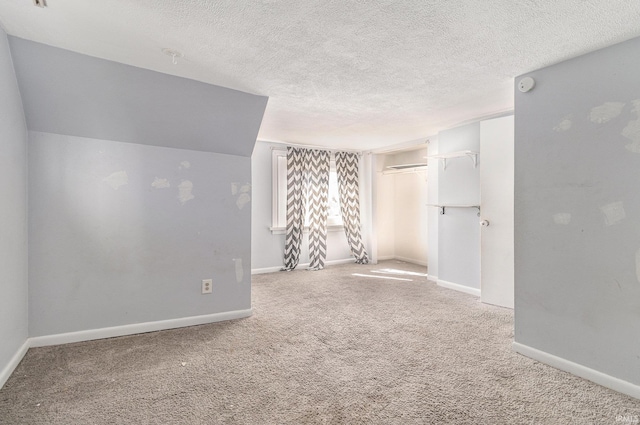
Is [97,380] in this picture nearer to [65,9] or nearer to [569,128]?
[65,9]

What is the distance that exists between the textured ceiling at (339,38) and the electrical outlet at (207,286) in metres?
1.75

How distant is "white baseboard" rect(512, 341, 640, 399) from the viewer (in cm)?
177

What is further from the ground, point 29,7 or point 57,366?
point 29,7

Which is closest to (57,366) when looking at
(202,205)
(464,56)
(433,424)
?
(202,205)

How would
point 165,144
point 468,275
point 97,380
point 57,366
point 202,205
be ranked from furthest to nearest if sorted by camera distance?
point 468,275 < point 202,205 < point 165,144 < point 57,366 < point 97,380

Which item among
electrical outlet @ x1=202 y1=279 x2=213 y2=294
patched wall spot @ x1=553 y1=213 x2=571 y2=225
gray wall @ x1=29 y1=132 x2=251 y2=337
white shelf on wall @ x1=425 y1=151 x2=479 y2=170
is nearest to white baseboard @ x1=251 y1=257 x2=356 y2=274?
gray wall @ x1=29 y1=132 x2=251 y2=337

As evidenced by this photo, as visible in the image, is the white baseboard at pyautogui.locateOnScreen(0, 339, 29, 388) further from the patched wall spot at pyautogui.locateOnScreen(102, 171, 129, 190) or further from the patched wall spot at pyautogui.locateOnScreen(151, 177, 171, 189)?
the patched wall spot at pyautogui.locateOnScreen(151, 177, 171, 189)

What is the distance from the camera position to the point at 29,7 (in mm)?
1553

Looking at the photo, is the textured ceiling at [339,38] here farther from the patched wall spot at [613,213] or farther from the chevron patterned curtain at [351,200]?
the chevron patterned curtain at [351,200]

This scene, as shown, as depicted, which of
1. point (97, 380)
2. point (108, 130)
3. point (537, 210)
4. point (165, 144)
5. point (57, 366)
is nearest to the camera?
point (97, 380)

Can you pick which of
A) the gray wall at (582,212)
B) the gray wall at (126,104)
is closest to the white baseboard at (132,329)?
the gray wall at (126,104)

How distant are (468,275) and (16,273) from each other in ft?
14.0

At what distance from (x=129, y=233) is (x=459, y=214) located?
3648mm

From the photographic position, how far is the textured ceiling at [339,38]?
1543 mm
